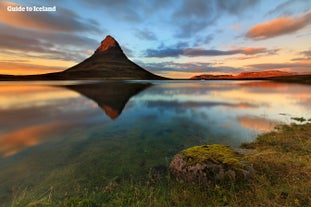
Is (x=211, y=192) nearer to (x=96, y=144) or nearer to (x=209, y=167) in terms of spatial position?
(x=209, y=167)

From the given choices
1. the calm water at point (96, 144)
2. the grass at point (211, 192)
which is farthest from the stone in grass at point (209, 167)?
the calm water at point (96, 144)

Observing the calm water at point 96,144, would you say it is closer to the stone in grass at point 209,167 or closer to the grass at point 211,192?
the grass at point 211,192

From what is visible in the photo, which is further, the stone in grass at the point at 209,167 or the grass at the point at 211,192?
the stone in grass at the point at 209,167

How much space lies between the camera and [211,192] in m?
6.56

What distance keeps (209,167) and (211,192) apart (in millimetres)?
957

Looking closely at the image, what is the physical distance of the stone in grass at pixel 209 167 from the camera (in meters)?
7.00

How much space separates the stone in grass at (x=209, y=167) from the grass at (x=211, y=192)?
0.26 m

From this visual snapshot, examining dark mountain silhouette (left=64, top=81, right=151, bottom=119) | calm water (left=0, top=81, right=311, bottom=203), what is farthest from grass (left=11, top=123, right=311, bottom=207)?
dark mountain silhouette (left=64, top=81, right=151, bottom=119)

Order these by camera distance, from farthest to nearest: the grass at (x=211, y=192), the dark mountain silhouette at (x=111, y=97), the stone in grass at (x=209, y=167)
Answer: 1. the dark mountain silhouette at (x=111, y=97)
2. the stone in grass at (x=209, y=167)
3. the grass at (x=211, y=192)

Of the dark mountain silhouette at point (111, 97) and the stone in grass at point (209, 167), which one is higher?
the stone in grass at point (209, 167)

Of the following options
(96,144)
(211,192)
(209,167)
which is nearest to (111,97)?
(96,144)

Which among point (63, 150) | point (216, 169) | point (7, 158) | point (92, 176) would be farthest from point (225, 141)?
point (7, 158)

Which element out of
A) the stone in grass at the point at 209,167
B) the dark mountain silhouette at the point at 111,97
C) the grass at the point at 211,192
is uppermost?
the stone in grass at the point at 209,167

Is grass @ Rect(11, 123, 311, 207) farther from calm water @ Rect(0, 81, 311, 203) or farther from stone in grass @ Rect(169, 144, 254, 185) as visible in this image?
calm water @ Rect(0, 81, 311, 203)
